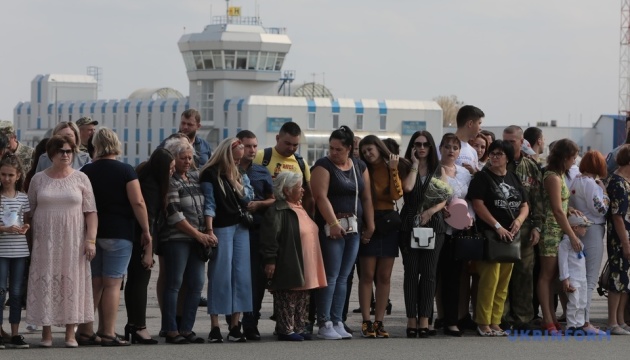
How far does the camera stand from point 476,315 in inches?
505

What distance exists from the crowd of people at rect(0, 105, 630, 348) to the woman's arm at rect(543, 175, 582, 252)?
0.02 m

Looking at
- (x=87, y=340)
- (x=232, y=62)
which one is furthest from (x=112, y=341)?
(x=232, y=62)

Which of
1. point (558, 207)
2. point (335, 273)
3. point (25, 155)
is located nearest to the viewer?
point (335, 273)

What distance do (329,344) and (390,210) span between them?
145cm

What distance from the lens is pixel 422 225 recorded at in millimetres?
12500

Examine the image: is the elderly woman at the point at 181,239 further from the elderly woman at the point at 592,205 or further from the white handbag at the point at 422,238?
the elderly woman at the point at 592,205

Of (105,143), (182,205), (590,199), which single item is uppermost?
(105,143)

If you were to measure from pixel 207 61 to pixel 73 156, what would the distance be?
10865 cm

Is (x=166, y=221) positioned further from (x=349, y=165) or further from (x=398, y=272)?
(x=398, y=272)

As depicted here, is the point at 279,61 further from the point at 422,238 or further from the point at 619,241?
the point at 422,238

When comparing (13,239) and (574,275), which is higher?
(13,239)

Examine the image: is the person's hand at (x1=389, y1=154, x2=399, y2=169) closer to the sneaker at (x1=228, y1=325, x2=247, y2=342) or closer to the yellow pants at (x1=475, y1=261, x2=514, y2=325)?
the yellow pants at (x1=475, y1=261, x2=514, y2=325)

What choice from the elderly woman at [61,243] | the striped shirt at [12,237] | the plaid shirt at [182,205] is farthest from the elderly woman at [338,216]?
the striped shirt at [12,237]

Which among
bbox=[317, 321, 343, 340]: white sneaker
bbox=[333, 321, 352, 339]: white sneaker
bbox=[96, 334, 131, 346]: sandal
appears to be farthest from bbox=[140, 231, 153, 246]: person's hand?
bbox=[333, 321, 352, 339]: white sneaker
